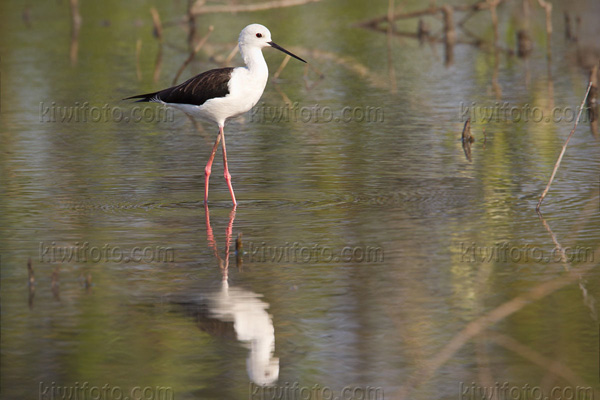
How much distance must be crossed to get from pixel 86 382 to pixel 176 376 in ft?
1.77

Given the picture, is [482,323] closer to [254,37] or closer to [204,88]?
[204,88]

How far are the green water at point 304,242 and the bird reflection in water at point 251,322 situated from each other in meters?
0.03

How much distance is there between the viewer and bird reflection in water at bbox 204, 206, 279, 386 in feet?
20.8

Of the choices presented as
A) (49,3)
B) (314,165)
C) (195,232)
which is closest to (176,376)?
(195,232)

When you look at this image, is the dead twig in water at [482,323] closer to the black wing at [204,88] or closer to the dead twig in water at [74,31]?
the black wing at [204,88]

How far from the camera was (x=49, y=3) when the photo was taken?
123 ft

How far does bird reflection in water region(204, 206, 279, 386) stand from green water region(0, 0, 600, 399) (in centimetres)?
3

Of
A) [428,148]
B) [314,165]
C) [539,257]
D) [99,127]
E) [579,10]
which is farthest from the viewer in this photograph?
[579,10]

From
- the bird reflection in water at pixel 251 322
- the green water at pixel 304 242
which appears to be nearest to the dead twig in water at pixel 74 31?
the green water at pixel 304 242

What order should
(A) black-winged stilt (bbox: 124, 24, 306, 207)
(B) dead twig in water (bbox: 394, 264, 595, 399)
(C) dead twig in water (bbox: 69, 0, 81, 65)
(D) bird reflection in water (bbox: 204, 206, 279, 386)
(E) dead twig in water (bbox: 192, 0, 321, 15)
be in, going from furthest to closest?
(C) dead twig in water (bbox: 69, 0, 81, 65) < (E) dead twig in water (bbox: 192, 0, 321, 15) < (A) black-winged stilt (bbox: 124, 24, 306, 207) < (D) bird reflection in water (bbox: 204, 206, 279, 386) < (B) dead twig in water (bbox: 394, 264, 595, 399)

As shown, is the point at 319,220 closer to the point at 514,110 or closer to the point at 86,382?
the point at 86,382

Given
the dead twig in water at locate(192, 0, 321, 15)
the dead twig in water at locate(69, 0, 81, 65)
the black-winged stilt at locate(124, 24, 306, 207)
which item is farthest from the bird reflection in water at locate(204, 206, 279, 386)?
the dead twig in water at locate(69, 0, 81, 65)

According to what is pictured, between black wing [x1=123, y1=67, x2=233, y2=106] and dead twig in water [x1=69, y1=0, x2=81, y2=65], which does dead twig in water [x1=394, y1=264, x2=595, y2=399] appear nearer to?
black wing [x1=123, y1=67, x2=233, y2=106]

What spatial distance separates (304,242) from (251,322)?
209 centimetres
